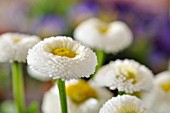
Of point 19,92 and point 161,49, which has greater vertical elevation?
point 161,49

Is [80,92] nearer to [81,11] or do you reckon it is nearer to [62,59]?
[62,59]

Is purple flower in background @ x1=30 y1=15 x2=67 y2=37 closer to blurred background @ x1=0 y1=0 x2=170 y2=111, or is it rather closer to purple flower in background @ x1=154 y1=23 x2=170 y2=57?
blurred background @ x1=0 y1=0 x2=170 y2=111

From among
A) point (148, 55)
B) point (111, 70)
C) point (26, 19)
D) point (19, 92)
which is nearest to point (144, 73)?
point (111, 70)

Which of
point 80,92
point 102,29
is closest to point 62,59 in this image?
point 80,92

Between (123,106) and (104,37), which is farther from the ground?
(104,37)

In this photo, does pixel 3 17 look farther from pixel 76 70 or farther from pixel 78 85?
pixel 76 70

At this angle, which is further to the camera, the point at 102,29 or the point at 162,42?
the point at 162,42
